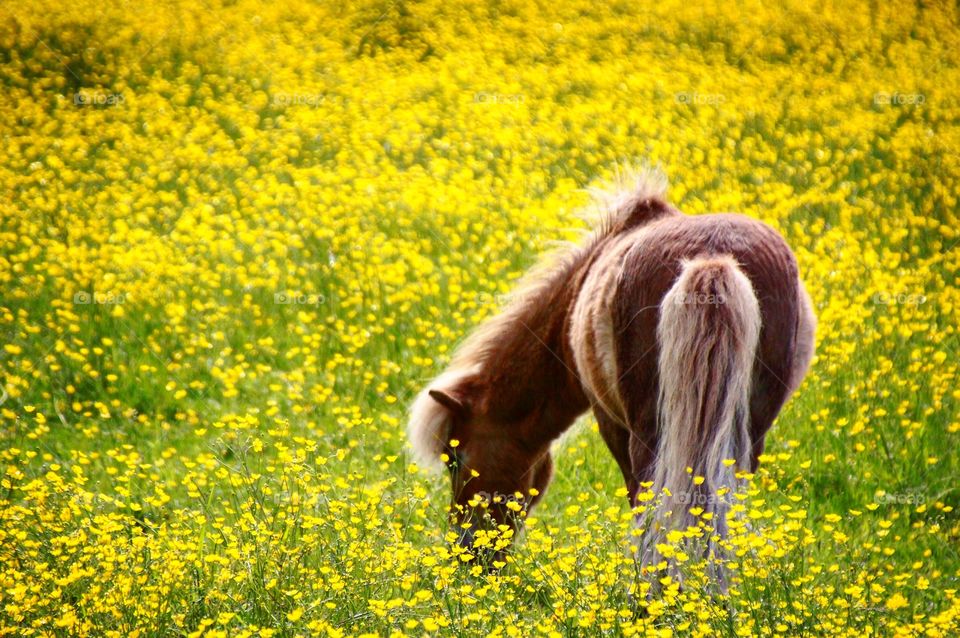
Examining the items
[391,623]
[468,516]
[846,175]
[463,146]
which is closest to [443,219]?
[463,146]

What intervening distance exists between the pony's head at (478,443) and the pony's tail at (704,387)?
1105 millimetres

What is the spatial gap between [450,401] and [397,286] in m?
3.36

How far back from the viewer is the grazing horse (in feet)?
11.5

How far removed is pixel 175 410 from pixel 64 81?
19.4 ft

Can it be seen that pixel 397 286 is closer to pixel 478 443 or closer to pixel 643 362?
pixel 478 443

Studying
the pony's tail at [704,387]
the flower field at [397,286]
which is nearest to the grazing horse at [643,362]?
the pony's tail at [704,387]

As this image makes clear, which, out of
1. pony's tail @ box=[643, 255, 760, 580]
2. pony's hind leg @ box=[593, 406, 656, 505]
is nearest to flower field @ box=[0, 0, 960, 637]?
pony's tail @ box=[643, 255, 760, 580]

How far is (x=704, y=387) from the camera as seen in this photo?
3.52 meters

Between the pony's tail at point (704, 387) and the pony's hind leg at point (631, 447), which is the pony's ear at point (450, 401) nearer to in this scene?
the pony's hind leg at point (631, 447)

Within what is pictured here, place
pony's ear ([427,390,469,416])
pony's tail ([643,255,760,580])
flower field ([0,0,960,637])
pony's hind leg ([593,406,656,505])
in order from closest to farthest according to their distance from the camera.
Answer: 1. pony's tail ([643,255,760,580])
2. flower field ([0,0,960,637])
3. pony's hind leg ([593,406,656,505])
4. pony's ear ([427,390,469,416])

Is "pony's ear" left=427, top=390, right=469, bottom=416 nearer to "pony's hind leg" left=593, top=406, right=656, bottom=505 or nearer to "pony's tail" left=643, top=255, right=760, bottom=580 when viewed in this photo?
"pony's hind leg" left=593, top=406, right=656, bottom=505

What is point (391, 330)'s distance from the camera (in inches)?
287

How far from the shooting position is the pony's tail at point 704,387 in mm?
3486

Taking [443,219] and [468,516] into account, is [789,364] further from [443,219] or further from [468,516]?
[443,219]
